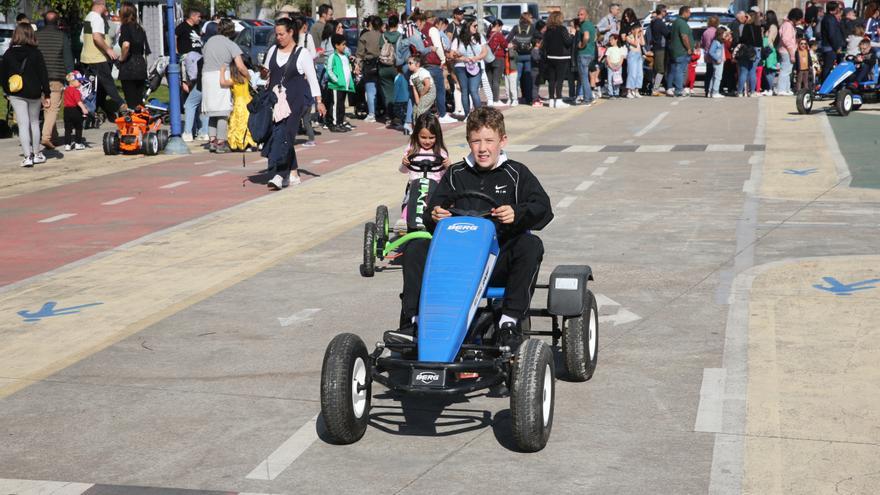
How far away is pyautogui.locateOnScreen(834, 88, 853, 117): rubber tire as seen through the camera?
23.5 m

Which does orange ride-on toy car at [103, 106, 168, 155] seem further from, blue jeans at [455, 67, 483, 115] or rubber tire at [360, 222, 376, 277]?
rubber tire at [360, 222, 376, 277]

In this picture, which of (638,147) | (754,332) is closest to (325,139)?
(638,147)

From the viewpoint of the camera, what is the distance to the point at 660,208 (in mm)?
13477

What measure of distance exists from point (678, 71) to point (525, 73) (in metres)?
4.20

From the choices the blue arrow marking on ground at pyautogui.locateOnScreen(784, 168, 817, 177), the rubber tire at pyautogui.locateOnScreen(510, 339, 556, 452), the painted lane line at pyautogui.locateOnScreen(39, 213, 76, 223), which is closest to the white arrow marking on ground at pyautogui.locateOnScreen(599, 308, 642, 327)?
the rubber tire at pyautogui.locateOnScreen(510, 339, 556, 452)

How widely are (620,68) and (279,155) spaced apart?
15.9 m

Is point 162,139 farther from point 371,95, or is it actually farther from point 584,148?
point 584,148

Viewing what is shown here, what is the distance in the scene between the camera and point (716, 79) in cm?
2944

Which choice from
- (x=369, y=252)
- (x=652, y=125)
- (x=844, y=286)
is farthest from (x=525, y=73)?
(x=844, y=286)

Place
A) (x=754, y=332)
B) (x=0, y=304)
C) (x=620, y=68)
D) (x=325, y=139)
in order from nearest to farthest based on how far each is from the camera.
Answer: (x=754, y=332) < (x=0, y=304) < (x=325, y=139) < (x=620, y=68)

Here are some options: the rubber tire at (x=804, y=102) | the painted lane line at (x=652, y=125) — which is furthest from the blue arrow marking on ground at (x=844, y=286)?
the rubber tire at (x=804, y=102)

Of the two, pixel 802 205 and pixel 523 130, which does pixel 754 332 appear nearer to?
pixel 802 205

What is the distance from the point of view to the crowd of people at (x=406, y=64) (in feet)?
59.1

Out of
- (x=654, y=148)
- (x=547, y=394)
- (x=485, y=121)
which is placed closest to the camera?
(x=547, y=394)
